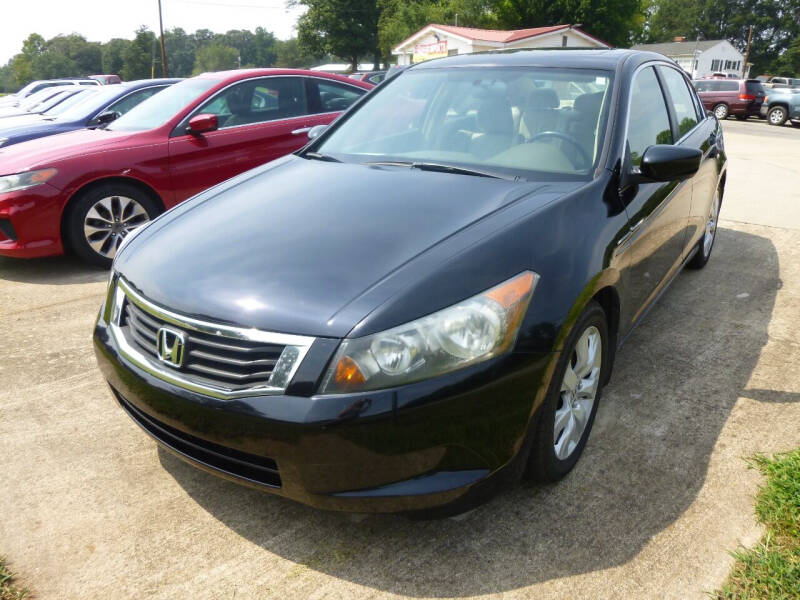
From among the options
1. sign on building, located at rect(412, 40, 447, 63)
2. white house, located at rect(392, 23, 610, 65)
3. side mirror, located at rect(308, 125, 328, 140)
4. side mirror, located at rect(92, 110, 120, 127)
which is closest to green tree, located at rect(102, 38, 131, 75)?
sign on building, located at rect(412, 40, 447, 63)

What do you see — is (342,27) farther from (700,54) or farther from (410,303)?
(410,303)

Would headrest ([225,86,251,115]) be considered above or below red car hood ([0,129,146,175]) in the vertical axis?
above

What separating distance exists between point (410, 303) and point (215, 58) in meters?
126

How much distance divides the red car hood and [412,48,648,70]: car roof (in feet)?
9.63

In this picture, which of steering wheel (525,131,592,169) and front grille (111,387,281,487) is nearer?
front grille (111,387,281,487)

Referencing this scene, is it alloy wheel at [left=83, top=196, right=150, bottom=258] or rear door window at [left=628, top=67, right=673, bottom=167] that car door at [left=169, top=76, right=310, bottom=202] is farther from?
rear door window at [left=628, top=67, right=673, bottom=167]

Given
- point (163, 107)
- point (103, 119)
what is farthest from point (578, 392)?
point (103, 119)

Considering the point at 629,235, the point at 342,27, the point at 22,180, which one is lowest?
the point at 22,180

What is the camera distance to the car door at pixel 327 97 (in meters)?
6.53

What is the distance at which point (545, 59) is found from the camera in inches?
132

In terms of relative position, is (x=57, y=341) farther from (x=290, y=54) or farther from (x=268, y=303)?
(x=290, y=54)

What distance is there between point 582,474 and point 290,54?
408 ft

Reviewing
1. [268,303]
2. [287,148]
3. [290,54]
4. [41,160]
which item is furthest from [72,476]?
[290,54]

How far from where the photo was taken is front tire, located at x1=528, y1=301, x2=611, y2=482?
7.23ft
